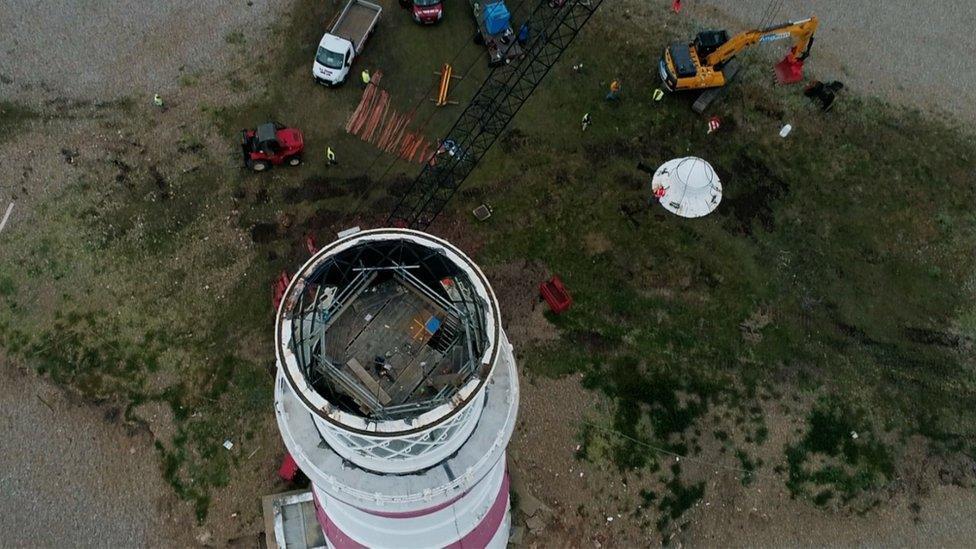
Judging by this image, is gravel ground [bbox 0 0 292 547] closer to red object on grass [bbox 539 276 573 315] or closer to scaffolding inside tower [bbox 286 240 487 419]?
red object on grass [bbox 539 276 573 315]

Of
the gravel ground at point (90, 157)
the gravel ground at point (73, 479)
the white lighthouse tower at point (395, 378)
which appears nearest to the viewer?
the white lighthouse tower at point (395, 378)

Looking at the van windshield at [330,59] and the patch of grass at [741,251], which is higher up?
the patch of grass at [741,251]

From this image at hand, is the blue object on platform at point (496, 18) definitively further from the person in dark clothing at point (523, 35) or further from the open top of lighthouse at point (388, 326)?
the open top of lighthouse at point (388, 326)

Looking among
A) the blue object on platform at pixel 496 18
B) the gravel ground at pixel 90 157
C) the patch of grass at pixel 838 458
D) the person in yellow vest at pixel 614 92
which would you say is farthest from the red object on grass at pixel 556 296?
the blue object on platform at pixel 496 18

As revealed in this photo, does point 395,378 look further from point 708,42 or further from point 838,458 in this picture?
point 708,42

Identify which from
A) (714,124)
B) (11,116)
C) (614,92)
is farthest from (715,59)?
(11,116)

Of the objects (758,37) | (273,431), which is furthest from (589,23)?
(273,431)
